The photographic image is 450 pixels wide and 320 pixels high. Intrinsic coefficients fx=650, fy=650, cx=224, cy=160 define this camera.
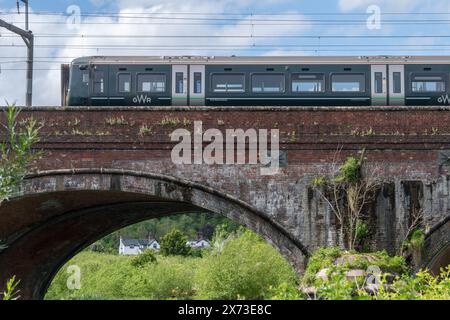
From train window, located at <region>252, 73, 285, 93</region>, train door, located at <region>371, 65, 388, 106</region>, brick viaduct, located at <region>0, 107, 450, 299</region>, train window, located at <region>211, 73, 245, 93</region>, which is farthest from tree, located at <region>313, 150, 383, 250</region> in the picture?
train window, located at <region>211, 73, 245, 93</region>

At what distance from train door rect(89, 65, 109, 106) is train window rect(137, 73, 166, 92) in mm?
949

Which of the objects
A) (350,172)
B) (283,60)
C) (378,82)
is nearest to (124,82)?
(283,60)

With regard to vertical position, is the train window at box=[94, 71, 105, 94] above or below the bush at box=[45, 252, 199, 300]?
above

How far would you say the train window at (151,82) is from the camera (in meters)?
18.4

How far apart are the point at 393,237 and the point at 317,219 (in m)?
1.85

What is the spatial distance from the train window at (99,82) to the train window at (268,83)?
14.1 feet

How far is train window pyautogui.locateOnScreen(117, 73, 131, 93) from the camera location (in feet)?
60.7

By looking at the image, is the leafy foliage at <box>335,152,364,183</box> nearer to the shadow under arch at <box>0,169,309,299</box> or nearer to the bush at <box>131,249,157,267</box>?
the shadow under arch at <box>0,169,309,299</box>

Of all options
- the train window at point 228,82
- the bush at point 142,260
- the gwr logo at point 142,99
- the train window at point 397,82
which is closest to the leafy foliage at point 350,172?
the train window at point 397,82

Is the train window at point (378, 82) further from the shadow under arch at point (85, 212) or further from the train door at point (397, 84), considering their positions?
the shadow under arch at point (85, 212)

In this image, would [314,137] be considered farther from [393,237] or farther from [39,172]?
[39,172]

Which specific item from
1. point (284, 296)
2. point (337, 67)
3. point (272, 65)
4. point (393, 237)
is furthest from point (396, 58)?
point (284, 296)

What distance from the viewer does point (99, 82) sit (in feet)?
61.1
